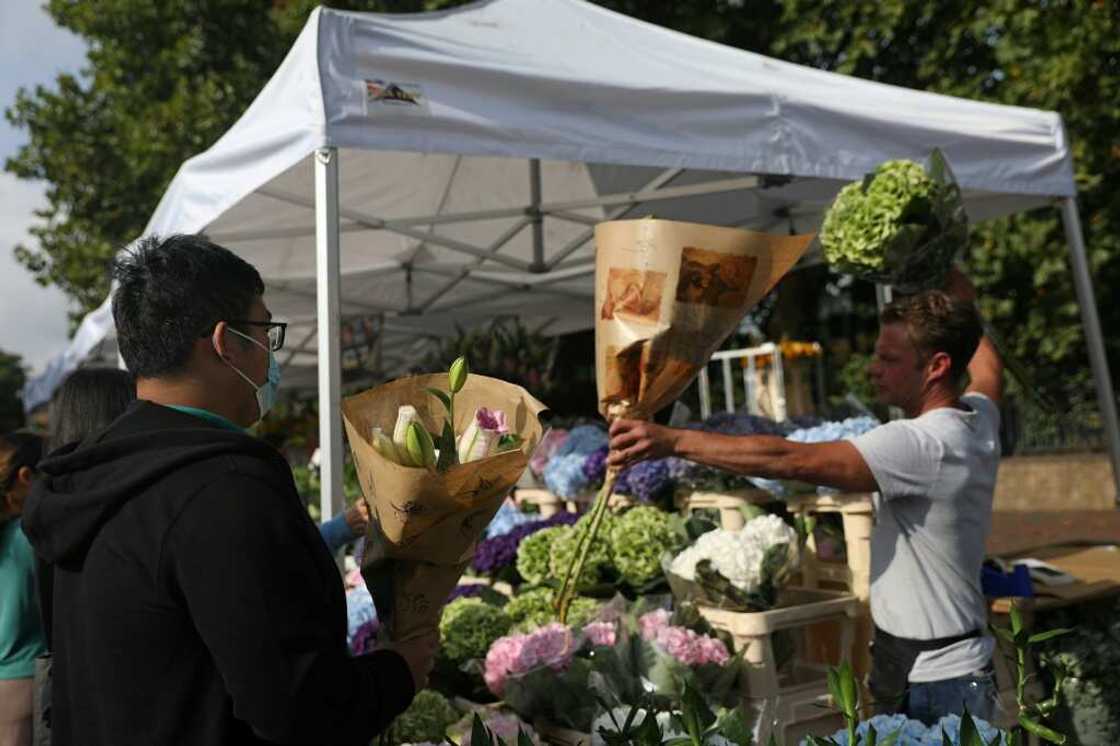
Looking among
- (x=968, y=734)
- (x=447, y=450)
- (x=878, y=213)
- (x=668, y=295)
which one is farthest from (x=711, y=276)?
(x=968, y=734)

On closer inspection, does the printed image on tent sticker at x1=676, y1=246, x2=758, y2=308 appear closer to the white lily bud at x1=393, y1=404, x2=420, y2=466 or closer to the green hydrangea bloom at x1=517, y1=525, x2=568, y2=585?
the white lily bud at x1=393, y1=404, x2=420, y2=466

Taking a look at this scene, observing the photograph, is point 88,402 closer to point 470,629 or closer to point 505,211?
point 470,629

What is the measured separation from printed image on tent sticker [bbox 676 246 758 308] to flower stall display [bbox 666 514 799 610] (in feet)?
2.52

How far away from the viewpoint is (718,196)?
17.7 feet

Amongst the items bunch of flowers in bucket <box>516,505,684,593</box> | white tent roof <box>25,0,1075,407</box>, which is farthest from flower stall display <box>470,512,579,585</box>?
white tent roof <box>25,0,1075,407</box>

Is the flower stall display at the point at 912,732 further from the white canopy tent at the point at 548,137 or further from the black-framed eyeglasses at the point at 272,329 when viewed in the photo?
the white canopy tent at the point at 548,137

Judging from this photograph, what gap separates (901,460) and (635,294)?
2.33 feet

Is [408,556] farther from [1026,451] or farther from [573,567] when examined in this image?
[1026,451]

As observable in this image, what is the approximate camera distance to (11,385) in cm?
6012

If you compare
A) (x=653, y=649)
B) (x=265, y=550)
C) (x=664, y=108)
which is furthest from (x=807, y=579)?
(x=265, y=550)

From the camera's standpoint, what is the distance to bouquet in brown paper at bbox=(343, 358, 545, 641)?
1.40 m

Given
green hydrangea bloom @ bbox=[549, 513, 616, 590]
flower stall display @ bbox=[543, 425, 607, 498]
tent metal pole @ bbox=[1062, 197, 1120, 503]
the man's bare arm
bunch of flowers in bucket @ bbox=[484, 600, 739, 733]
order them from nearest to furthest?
the man's bare arm < bunch of flowers in bucket @ bbox=[484, 600, 739, 733] < green hydrangea bloom @ bbox=[549, 513, 616, 590] < flower stall display @ bbox=[543, 425, 607, 498] < tent metal pole @ bbox=[1062, 197, 1120, 503]

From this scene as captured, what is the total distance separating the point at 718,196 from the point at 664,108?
2204mm

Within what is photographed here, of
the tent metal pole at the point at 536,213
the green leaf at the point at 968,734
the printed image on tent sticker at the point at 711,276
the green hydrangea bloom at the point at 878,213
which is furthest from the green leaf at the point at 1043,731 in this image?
the tent metal pole at the point at 536,213
